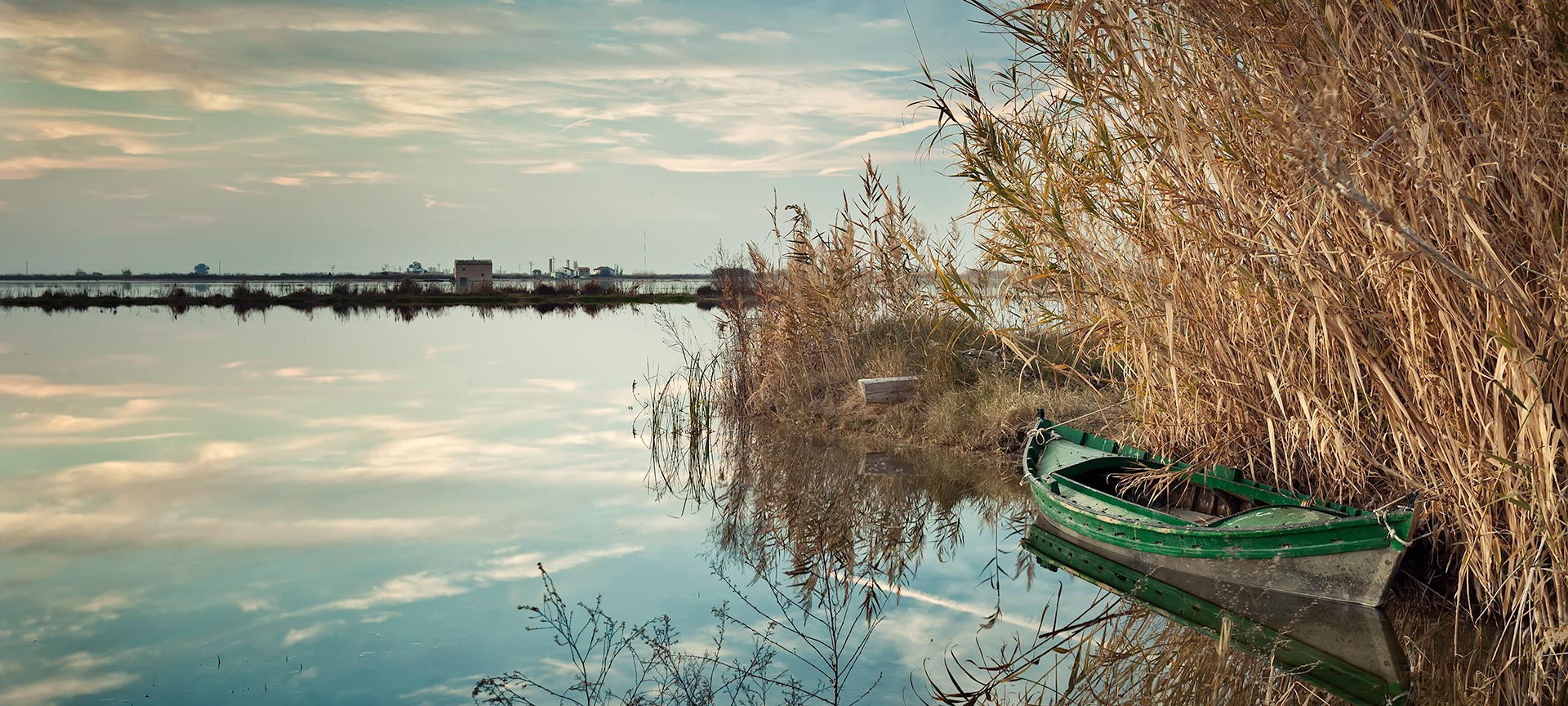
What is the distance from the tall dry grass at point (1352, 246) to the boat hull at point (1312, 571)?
384 millimetres

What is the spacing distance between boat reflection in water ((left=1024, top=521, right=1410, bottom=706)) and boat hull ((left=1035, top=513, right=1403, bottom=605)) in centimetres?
4

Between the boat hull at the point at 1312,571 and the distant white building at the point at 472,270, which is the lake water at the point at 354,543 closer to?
the boat hull at the point at 1312,571

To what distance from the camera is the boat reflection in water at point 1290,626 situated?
5047 mm

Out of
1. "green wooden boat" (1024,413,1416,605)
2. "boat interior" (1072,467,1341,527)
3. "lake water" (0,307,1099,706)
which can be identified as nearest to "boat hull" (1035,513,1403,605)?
"green wooden boat" (1024,413,1416,605)

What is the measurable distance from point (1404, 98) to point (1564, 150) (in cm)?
64

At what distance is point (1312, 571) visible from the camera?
594 cm

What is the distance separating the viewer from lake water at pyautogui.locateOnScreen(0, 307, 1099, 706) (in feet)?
18.4

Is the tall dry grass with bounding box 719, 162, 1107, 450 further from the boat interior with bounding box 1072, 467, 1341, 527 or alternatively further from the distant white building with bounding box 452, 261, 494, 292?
the distant white building with bounding box 452, 261, 494, 292

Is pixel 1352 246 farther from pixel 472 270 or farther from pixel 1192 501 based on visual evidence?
pixel 472 270

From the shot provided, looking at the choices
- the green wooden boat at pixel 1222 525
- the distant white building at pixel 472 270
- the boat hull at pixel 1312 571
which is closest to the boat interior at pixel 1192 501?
the green wooden boat at pixel 1222 525

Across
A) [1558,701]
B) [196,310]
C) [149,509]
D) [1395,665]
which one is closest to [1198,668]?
[1395,665]

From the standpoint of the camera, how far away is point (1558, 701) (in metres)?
4.58

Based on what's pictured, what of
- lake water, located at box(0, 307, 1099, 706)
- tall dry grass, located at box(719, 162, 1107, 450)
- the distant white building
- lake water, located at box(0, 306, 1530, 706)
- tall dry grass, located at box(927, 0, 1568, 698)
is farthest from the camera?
the distant white building

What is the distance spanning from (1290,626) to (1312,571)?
0.39 metres
